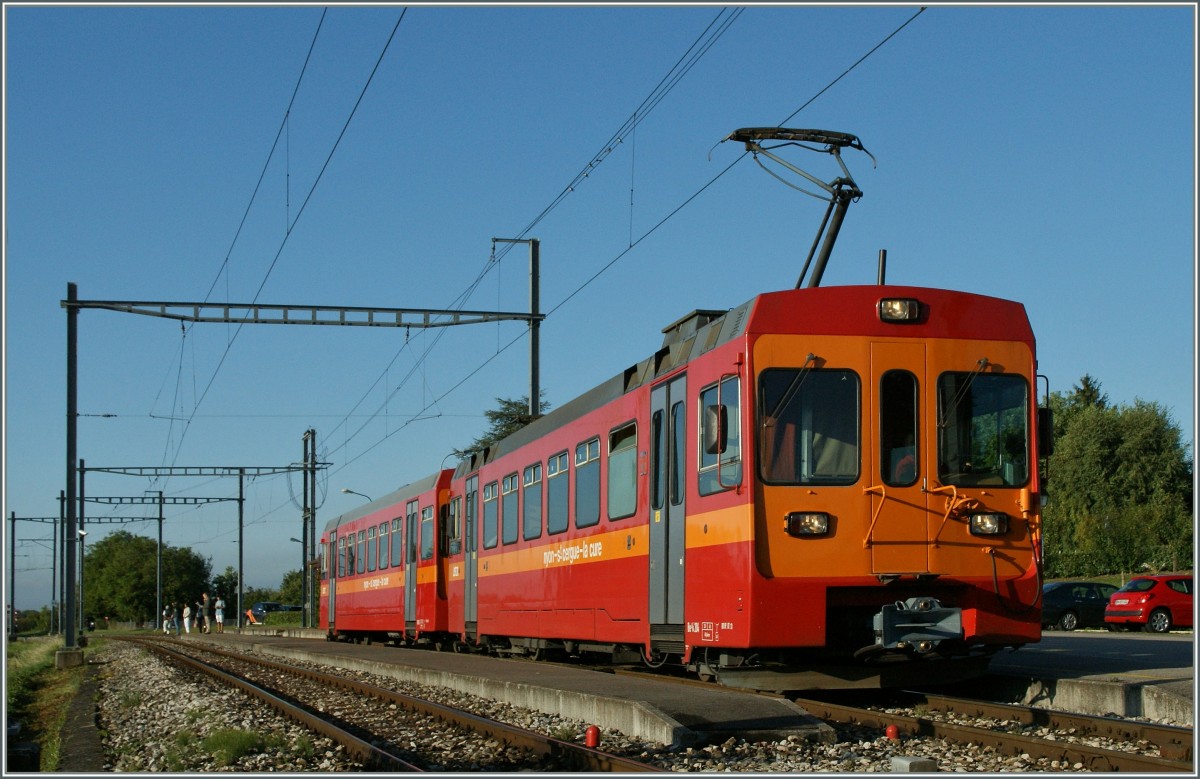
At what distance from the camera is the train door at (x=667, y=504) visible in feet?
41.9

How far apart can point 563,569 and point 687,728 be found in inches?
289

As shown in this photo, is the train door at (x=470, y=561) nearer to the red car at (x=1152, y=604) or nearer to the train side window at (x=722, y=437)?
the train side window at (x=722, y=437)

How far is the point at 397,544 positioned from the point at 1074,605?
14.6m

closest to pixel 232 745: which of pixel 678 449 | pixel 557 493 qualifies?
pixel 678 449

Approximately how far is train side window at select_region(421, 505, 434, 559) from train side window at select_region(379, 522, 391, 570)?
13.2 feet

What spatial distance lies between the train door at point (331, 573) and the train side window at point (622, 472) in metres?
24.1

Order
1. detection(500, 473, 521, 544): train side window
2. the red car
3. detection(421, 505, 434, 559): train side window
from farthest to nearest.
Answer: the red car
detection(421, 505, 434, 559): train side window
detection(500, 473, 521, 544): train side window

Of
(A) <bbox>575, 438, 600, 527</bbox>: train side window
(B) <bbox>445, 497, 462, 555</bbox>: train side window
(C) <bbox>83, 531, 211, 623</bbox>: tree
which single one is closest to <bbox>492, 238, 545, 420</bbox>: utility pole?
(B) <bbox>445, 497, 462, 555</bbox>: train side window

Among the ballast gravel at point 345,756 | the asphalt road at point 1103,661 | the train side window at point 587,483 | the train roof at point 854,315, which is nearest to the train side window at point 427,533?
the ballast gravel at point 345,756

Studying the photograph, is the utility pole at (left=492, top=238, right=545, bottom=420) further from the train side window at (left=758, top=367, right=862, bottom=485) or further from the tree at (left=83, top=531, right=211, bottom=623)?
the tree at (left=83, top=531, right=211, bottom=623)

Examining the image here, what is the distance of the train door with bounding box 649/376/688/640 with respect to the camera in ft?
41.9

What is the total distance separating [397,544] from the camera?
2836cm

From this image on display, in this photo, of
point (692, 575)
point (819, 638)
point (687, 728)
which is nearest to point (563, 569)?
point (692, 575)

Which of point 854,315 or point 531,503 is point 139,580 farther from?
point 854,315
